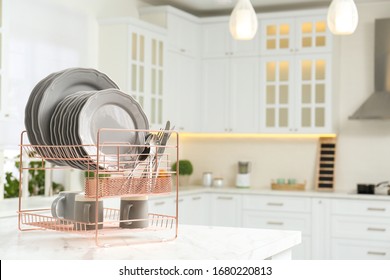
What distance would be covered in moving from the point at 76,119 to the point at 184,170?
182 inches

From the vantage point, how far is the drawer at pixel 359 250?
5.60m

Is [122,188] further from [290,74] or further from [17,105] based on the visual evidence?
[290,74]

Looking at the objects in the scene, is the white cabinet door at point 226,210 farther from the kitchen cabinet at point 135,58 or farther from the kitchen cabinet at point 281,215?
the kitchen cabinet at point 135,58

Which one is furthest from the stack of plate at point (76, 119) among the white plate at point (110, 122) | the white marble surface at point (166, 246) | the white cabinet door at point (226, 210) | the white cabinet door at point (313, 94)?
the white cabinet door at point (313, 94)

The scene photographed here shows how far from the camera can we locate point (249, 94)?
646cm

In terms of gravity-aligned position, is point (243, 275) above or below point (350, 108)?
below

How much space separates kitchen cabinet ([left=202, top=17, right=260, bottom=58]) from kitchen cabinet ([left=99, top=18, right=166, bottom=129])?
2.53 ft

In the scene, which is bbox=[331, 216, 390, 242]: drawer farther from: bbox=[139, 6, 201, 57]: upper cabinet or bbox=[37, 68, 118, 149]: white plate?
bbox=[37, 68, 118, 149]: white plate

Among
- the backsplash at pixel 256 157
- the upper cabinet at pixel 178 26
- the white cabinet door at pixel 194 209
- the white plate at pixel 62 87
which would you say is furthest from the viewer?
the backsplash at pixel 256 157

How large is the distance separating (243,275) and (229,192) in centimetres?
473

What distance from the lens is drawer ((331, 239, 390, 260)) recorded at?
560 centimetres

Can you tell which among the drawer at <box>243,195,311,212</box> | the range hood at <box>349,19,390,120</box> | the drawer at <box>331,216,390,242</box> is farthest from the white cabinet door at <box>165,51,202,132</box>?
the drawer at <box>331,216,390,242</box>

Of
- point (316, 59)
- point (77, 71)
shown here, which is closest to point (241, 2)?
point (77, 71)

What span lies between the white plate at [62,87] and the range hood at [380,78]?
422cm
